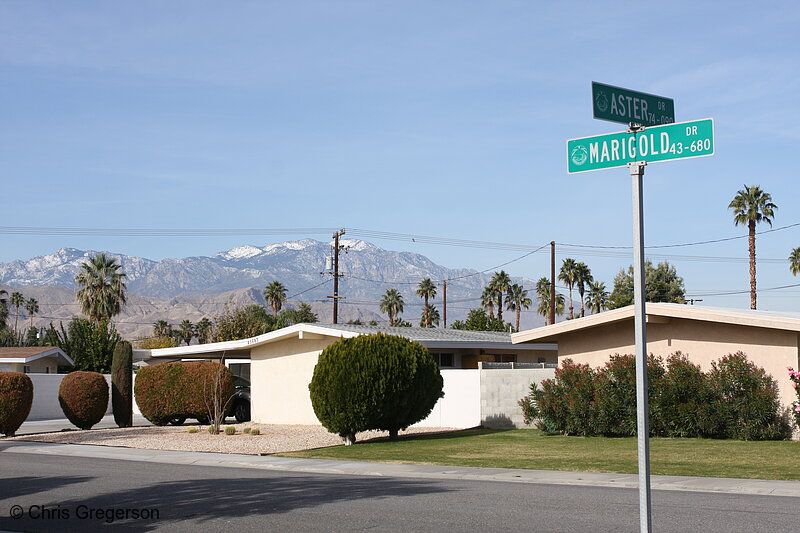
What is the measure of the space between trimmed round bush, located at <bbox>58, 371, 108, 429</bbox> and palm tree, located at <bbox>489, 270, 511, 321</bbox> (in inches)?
2572

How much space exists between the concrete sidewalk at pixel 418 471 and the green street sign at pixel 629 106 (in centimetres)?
964

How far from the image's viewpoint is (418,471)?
19.0 metres

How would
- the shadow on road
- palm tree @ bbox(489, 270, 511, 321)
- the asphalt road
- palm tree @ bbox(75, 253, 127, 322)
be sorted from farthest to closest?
palm tree @ bbox(489, 270, 511, 321) < palm tree @ bbox(75, 253, 127, 322) < the shadow on road < the asphalt road

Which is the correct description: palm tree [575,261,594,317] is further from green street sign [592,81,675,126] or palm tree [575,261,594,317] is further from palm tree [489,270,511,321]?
green street sign [592,81,675,126]

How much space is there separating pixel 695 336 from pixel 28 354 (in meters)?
39.4

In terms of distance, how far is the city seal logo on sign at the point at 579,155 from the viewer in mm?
7012

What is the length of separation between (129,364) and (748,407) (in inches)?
889

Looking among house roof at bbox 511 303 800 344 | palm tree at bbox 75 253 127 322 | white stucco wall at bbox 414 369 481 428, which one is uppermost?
palm tree at bbox 75 253 127 322

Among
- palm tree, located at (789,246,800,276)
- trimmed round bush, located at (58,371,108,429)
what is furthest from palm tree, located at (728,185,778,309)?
trimmed round bush, located at (58,371,108,429)

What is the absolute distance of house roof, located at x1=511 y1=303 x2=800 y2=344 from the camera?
22.7 meters

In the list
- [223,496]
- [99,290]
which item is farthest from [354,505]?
[99,290]

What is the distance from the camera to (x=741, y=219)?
193 ft

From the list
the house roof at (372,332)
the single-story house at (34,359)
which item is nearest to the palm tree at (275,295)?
the single-story house at (34,359)

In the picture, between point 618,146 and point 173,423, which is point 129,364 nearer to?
point 173,423
